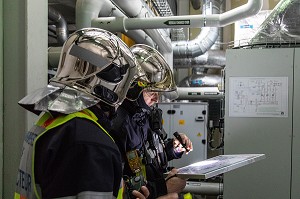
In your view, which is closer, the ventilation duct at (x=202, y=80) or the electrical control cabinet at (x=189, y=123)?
the electrical control cabinet at (x=189, y=123)

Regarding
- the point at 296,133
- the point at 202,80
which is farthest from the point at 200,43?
the point at 296,133

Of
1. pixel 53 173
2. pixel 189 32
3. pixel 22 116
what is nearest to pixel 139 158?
pixel 22 116

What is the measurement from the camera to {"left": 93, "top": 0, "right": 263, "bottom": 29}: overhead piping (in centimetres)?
332

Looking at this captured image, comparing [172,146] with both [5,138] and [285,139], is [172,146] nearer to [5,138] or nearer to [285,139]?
[285,139]

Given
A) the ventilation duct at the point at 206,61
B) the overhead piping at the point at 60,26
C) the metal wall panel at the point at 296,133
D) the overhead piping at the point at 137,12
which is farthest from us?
the ventilation duct at the point at 206,61

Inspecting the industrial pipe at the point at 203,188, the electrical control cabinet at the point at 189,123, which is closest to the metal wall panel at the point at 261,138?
the industrial pipe at the point at 203,188

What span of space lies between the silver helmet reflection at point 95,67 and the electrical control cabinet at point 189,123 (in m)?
4.43

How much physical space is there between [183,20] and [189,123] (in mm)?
2879

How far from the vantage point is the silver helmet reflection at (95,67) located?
53.4 inches

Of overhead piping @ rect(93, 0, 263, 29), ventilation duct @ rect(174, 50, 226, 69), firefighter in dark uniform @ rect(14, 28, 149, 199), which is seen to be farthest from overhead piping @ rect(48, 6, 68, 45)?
firefighter in dark uniform @ rect(14, 28, 149, 199)

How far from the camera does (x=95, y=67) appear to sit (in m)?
1.36

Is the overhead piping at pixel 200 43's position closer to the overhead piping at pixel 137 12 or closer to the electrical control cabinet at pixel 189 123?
the electrical control cabinet at pixel 189 123

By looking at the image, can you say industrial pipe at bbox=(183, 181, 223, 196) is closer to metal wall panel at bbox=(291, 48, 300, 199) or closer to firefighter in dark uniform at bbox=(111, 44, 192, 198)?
metal wall panel at bbox=(291, 48, 300, 199)

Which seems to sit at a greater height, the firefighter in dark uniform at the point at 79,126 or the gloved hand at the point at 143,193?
the firefighter in dark uniform at the point at 79,126
